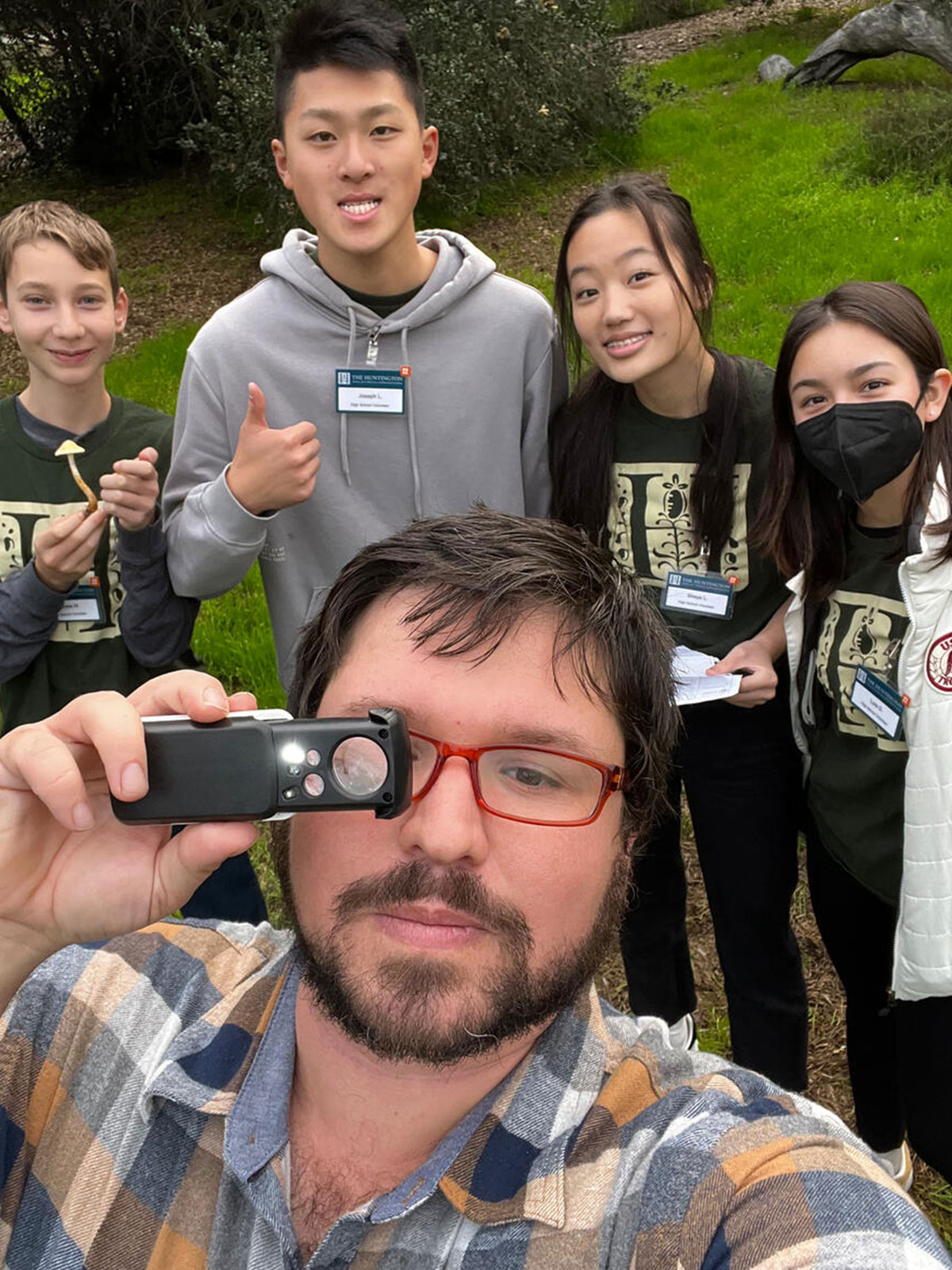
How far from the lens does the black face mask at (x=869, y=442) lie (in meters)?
2.40

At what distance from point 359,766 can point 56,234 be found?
8.48 feet

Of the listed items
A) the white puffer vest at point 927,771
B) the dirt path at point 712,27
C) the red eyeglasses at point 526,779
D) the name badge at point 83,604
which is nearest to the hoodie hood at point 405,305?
the name badge at point 83,604

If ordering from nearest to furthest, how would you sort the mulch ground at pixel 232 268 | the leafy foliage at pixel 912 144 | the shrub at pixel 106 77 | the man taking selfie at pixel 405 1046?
the man taking selfie at pixel 405 1046, the mulch ground at pixel 232 268, the leafy foliage at pixel 912 144, the shrub at pixel 106 77

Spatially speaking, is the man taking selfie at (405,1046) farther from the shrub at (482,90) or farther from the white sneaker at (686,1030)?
the shrub at (482,90)

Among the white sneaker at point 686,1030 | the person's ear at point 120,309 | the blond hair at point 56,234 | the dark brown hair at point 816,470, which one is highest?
the blond hair at point 56,234

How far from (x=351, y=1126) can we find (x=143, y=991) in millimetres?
402

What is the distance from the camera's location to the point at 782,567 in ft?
8.59

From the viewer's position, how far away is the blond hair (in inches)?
126

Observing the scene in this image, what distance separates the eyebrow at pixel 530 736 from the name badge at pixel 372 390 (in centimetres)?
141

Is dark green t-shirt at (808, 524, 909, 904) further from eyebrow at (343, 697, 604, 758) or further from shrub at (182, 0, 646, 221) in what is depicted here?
shrub at (182, 0, 646, 221)

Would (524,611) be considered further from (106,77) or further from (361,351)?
(106,77)

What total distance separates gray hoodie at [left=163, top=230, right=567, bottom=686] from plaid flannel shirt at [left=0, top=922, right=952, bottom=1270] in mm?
1402

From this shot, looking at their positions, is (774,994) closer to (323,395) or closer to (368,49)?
(323,395)

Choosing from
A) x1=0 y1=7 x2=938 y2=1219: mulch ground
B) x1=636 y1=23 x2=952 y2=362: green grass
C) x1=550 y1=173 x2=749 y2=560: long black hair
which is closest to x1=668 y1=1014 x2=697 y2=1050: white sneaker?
x1=0 y1=7 x2=938 y2=1219: mulch ground
